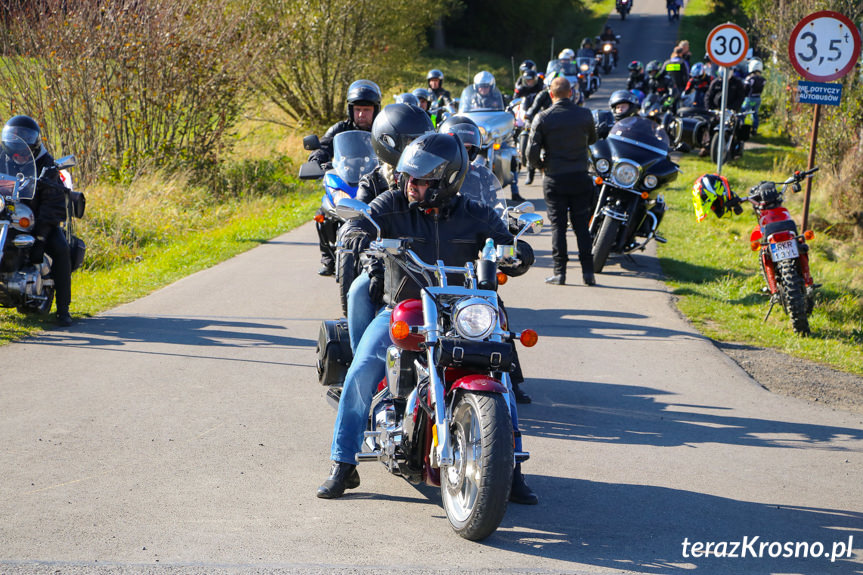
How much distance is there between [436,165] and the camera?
16.4 ft

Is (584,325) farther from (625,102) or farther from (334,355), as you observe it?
(625,102)

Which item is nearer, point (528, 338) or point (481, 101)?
point (528, 338)

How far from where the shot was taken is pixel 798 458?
580 centimetres

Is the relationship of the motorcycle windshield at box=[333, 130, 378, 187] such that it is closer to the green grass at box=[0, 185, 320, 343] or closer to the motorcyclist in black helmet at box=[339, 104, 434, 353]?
the motorcyclist in black helmet at box=[339, 104, 434, 353]

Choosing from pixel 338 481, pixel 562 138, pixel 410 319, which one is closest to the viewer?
pixel 410 319

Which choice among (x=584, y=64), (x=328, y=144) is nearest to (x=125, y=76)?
(x=328, y=144)

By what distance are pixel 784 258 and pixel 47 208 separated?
21.1 ft

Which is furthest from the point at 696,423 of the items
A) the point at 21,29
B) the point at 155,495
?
the point at 21,29

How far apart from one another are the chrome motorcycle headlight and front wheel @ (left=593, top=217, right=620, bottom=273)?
22.2 ft

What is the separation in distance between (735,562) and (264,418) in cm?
310

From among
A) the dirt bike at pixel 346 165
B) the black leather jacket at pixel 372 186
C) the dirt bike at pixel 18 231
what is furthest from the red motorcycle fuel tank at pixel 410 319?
the dirt bike at pixel 18 231

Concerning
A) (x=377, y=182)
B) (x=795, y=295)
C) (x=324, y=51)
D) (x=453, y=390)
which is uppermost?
(x=324, y=51)

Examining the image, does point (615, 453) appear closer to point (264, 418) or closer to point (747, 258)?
point (264, 418)

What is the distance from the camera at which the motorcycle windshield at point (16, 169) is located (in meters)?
8.52
